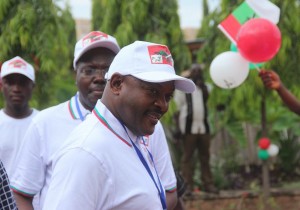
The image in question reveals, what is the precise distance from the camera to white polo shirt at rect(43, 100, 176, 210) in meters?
1.81

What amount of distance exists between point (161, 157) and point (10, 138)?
68.3 inches

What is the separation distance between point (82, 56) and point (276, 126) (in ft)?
21.3

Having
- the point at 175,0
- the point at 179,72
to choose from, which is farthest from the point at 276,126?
the point at 175,0

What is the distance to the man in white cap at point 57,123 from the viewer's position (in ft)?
9.76

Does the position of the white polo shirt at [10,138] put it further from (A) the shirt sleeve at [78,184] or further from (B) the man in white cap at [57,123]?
(A) the shirt sleeve at [78,184]

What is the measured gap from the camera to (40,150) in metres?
2.99

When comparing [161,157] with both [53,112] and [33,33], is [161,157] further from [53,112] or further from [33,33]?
[33,33]

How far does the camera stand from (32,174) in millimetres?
2961

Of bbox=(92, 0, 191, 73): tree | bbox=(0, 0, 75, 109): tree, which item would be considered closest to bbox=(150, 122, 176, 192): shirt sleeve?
bbox=(0, 0, 75, 109): tree

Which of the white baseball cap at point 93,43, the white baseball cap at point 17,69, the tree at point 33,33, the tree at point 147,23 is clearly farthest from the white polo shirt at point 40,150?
the tree at point 147,23

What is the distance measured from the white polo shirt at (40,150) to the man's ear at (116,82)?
101cm

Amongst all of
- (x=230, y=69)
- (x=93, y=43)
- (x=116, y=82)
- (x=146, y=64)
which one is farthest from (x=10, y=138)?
(x=146, y=64)

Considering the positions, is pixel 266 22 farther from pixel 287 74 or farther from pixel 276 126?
pixel 276 126

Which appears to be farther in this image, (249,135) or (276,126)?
(249,135)
